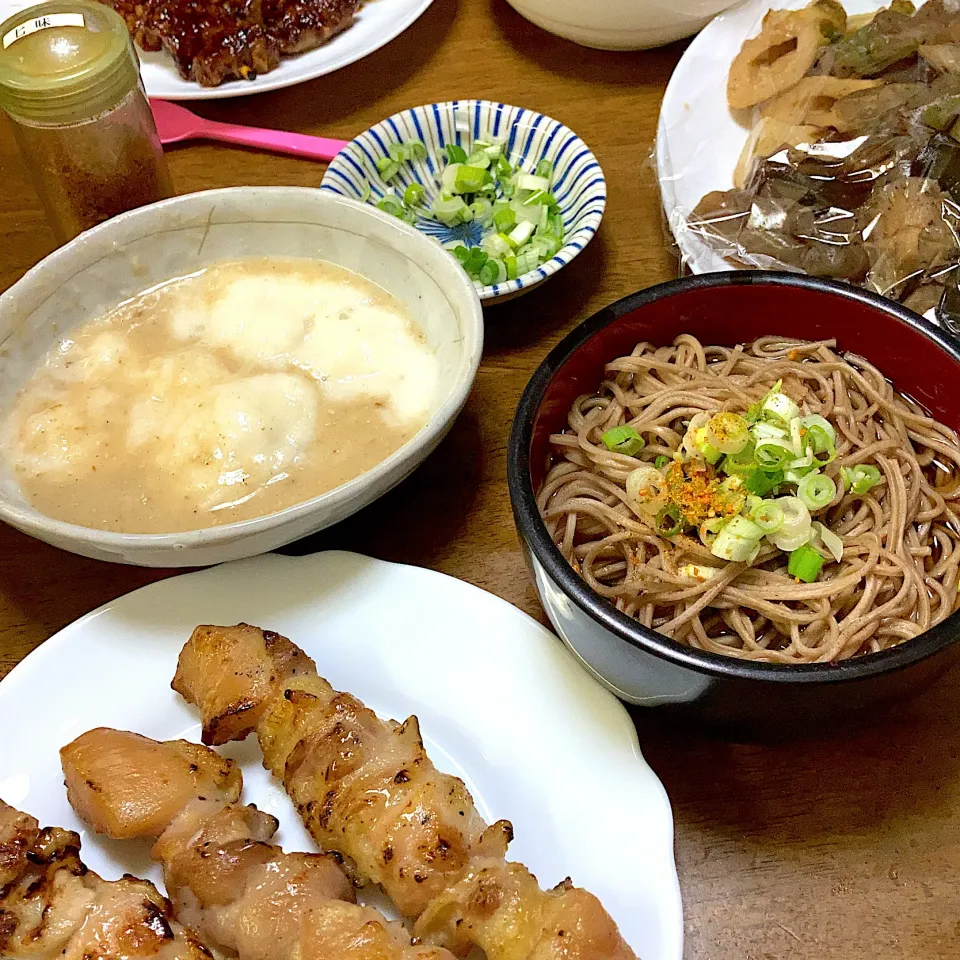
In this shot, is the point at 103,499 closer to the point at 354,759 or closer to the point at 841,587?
the point at 354,759

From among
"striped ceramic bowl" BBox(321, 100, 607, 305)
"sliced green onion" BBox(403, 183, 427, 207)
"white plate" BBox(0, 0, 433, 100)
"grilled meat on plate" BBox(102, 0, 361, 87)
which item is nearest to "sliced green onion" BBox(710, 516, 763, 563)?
"striped ceramic bowl" BBox(321, 100, 607, 305)

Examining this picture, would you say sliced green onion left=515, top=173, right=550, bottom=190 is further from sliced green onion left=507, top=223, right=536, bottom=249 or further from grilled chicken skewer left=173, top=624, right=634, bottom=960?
grilled chicken skewer left=173, top=624, right=634, bottom=960

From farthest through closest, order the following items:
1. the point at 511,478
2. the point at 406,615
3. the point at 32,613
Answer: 1. the point at 32,613
2. the point at 406,615
3. the point at 511,478

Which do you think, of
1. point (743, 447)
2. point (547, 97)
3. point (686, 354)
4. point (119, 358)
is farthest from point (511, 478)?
point (547, 97)

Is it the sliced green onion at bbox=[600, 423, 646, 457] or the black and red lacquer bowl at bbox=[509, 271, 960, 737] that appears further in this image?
the sliced green onion at bbox=[600, 423, 646, 457]

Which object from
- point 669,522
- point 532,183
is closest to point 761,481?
point 669,522

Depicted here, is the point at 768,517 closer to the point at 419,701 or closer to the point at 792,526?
the point at 792,526

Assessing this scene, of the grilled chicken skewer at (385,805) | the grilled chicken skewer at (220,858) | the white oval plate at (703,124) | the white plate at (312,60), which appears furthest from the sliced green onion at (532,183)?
the grilled chicken skewer at (220,858)
